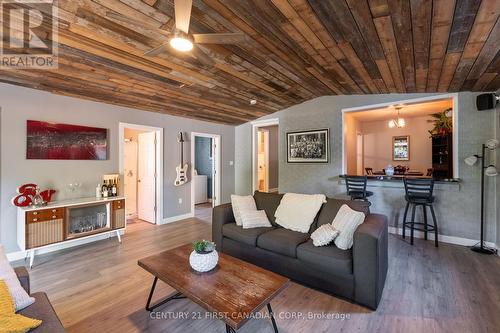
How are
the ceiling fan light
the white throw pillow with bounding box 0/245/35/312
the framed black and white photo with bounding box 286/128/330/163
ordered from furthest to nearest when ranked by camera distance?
the framed black and white photo with bounding box 286/128/330/163 < the ceiling fan light < the white throw pillow with bounding box 0/245/35/312

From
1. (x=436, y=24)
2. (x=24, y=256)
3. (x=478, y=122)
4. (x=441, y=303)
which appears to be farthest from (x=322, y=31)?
(x=24, y=256)

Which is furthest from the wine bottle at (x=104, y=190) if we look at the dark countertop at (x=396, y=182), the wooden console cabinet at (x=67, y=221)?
the dark countertop at (x=396, y=182)

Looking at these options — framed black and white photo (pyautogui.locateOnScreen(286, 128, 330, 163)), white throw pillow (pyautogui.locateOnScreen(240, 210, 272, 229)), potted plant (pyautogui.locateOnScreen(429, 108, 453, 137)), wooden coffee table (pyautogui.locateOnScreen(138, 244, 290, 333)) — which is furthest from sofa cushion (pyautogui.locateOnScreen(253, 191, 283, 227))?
potted plant (pyautogui.locateOnScreen(429, 108, 453, 137))

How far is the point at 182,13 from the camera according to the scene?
1605 millimetres

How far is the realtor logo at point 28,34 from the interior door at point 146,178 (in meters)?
2.38

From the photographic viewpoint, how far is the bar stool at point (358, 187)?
13.1ft

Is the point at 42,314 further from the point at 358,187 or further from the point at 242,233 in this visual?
the point at 358,187

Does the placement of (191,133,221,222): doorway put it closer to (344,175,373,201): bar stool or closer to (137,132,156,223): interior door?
(137,132,156,223): interior door

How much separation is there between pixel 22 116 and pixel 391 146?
868cm

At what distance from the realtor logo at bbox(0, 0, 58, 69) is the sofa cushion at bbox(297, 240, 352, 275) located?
3087mm

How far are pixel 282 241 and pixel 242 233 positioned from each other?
0.56 m

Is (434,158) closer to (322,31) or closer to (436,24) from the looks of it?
(436,24)

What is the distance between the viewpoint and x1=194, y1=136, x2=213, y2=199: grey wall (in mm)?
7562

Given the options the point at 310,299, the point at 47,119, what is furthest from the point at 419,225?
the point at 47,119
